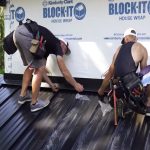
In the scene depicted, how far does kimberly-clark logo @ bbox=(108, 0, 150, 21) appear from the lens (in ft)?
20.1

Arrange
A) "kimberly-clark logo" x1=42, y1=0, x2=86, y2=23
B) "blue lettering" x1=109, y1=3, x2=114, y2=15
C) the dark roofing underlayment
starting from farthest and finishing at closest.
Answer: "kimberly-clark logo" x1=42, y1=0, x2=86, y2=23, "blue lettering" x1=109, y1=3, x2=114, y2=15, the dark roofing underlayment

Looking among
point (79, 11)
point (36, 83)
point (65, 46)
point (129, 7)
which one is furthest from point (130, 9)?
point (36, 83)

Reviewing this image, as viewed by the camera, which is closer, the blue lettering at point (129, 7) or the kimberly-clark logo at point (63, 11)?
the blue lettering at point (129, 7)

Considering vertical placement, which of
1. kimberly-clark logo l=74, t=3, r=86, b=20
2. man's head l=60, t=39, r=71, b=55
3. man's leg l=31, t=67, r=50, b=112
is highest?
kimberly-clark logo l=74, t=3, r=86, b=20

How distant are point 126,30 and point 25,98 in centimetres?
205

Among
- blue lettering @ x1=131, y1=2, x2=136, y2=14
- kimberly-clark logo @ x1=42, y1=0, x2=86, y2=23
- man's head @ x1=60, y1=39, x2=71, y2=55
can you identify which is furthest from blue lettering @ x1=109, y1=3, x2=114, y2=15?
man's head @ x1=60, y1=39, x2=71, y2=55

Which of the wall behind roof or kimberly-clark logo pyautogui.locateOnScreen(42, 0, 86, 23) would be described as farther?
kimberly-clark logo pyautogui.locateOnScreen(42, 0, 86, 23)

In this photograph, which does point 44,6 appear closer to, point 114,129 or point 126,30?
point 126,30

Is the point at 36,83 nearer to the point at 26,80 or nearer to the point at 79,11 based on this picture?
the point at 26,80

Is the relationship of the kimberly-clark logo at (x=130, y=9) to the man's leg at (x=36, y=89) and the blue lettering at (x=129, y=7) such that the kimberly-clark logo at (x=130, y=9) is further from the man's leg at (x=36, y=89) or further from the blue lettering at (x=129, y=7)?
the man's leg at (x=36, y=89)

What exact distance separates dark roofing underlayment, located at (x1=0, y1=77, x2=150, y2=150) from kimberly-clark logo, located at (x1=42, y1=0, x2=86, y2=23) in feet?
4.35

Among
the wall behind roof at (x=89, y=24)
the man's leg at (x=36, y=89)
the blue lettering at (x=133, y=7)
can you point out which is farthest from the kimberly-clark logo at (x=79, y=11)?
the man's leg at (x=36, y=89)

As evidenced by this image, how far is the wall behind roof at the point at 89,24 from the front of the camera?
618 cm

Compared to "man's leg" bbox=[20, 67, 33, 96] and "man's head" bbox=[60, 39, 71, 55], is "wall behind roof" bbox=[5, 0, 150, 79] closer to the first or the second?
"man's head" bbox=[60, 39, 71, 55]
